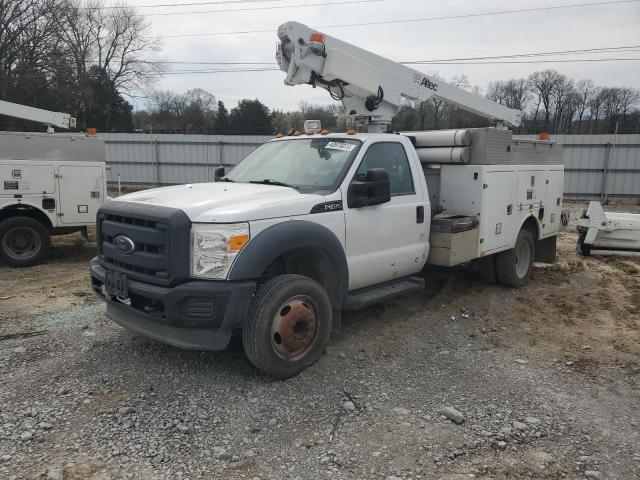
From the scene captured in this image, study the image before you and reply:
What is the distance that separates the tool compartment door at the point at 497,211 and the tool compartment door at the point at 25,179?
6771mm

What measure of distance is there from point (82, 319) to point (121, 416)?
7.77 ft

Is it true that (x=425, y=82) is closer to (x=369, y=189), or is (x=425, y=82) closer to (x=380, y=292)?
(x=369, y=189)

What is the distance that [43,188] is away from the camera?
8.50 meters

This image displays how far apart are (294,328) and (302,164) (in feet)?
5.72

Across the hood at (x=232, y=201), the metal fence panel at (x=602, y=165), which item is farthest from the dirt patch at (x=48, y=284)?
the metal fence panel at (x=602, y=165)

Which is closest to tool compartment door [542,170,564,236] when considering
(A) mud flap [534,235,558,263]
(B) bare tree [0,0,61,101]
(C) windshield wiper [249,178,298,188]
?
(A) mud flap [534,235,558,263]

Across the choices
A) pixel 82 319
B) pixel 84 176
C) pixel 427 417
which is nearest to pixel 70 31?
pixel 84 176

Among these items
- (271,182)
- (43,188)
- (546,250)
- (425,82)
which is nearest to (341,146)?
(271,182)

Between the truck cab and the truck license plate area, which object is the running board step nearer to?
the truck cab

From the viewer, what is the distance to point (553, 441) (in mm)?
3477

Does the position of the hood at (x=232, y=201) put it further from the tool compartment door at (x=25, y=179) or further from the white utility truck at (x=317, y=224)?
the tool compartment door at (x=25, y=179)

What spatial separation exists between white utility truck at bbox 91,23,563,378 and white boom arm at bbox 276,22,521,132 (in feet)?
0.05

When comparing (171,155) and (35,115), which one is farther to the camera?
(171,155)

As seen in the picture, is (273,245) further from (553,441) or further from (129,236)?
(553,441)
